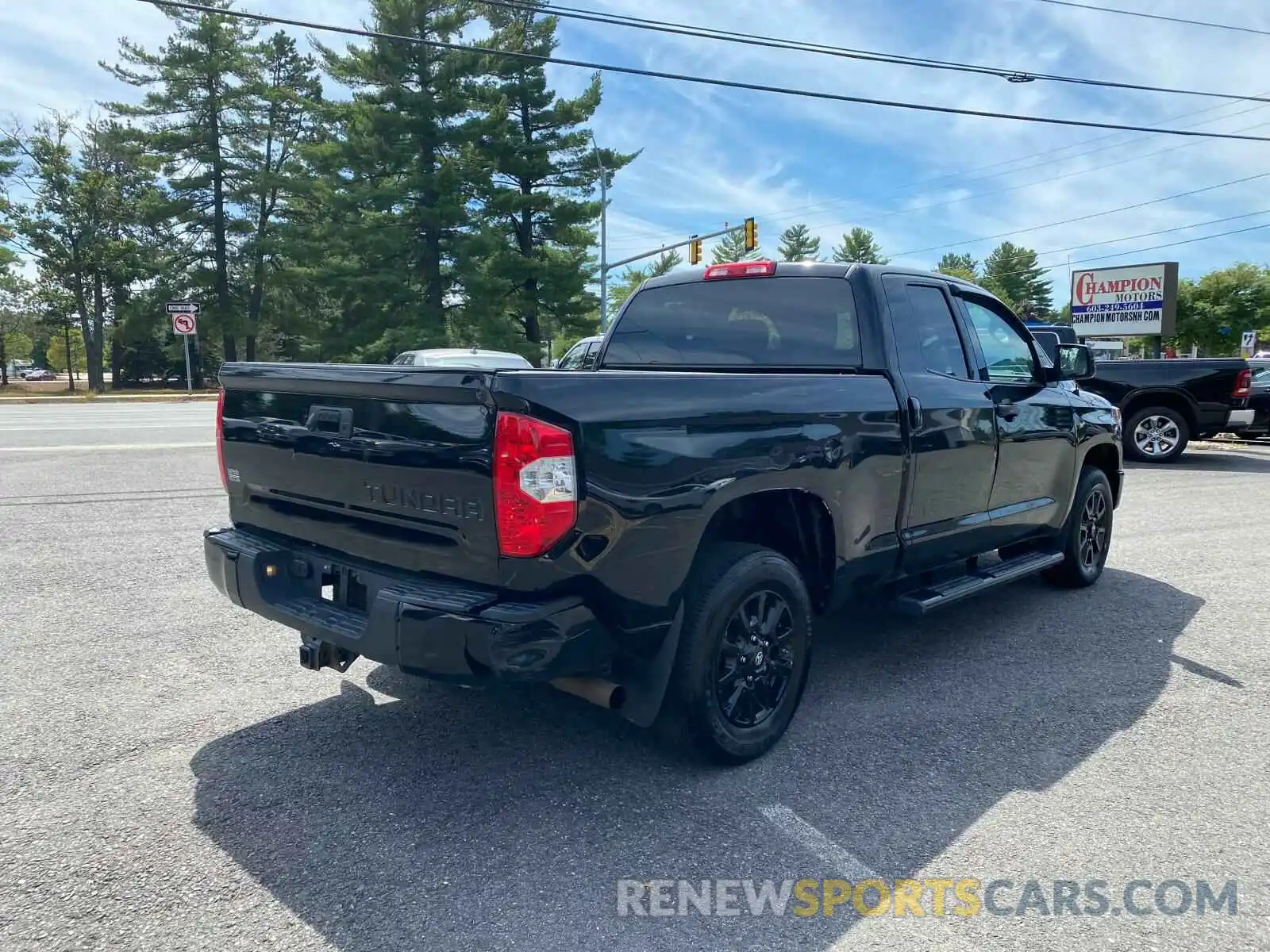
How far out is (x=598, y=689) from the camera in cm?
288

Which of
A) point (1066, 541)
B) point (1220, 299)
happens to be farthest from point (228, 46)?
point (1220, 299)

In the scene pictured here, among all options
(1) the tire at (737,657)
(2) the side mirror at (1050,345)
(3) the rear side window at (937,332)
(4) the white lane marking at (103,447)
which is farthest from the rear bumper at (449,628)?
(4) the white lane marking at (103,447)

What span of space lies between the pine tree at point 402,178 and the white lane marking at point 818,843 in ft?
106

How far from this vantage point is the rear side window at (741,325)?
3996mm

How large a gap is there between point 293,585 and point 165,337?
53.5 metres

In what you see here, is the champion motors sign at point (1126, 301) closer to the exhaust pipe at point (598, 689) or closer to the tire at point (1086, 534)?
the tire at point (1086, 534)

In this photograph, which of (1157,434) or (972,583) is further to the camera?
(1157,434)

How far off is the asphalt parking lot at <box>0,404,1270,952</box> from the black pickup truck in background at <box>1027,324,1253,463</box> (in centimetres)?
837

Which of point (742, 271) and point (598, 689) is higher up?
point (742, 271)

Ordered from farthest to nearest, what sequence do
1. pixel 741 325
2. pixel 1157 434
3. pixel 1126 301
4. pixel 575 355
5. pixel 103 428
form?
pixel 1126 301, pixel 103 428, pixel 575 355, pixel 1157 434, pixel 741 325

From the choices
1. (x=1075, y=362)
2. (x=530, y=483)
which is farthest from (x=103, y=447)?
(x=1075, y=362)

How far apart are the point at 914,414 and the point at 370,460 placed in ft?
7.79

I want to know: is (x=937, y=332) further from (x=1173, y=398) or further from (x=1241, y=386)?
(x=1241, y=386)

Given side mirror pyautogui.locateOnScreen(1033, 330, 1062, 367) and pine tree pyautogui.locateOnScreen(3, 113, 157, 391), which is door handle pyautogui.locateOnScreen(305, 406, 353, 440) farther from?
pine tree pyautogui.locateOnScreen(3, 113, 157, 391)
